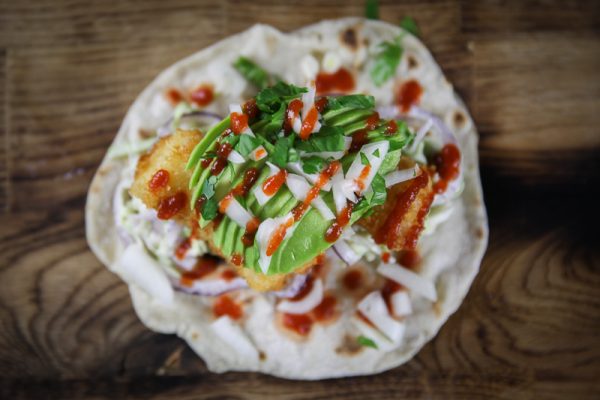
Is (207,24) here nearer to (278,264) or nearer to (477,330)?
(278,264)

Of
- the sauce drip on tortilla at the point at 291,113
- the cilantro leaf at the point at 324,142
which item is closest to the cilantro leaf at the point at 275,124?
the sauce drip on tortilla at the point at 291,113

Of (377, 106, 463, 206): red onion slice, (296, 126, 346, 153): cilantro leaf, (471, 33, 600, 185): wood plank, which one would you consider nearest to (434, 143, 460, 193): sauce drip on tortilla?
(377, 106, 463, 206): red onion slice

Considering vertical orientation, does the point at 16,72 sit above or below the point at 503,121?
above

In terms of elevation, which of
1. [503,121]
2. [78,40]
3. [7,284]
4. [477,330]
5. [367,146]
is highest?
[78,40]

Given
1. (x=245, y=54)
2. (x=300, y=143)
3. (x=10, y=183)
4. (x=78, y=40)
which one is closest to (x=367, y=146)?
(x=300, y=143)

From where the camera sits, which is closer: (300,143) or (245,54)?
(300,143)

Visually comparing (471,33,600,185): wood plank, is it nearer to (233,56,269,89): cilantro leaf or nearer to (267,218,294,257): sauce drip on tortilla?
(233,56,269,89): cilantro leaf

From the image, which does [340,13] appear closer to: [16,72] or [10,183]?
[16,72]
